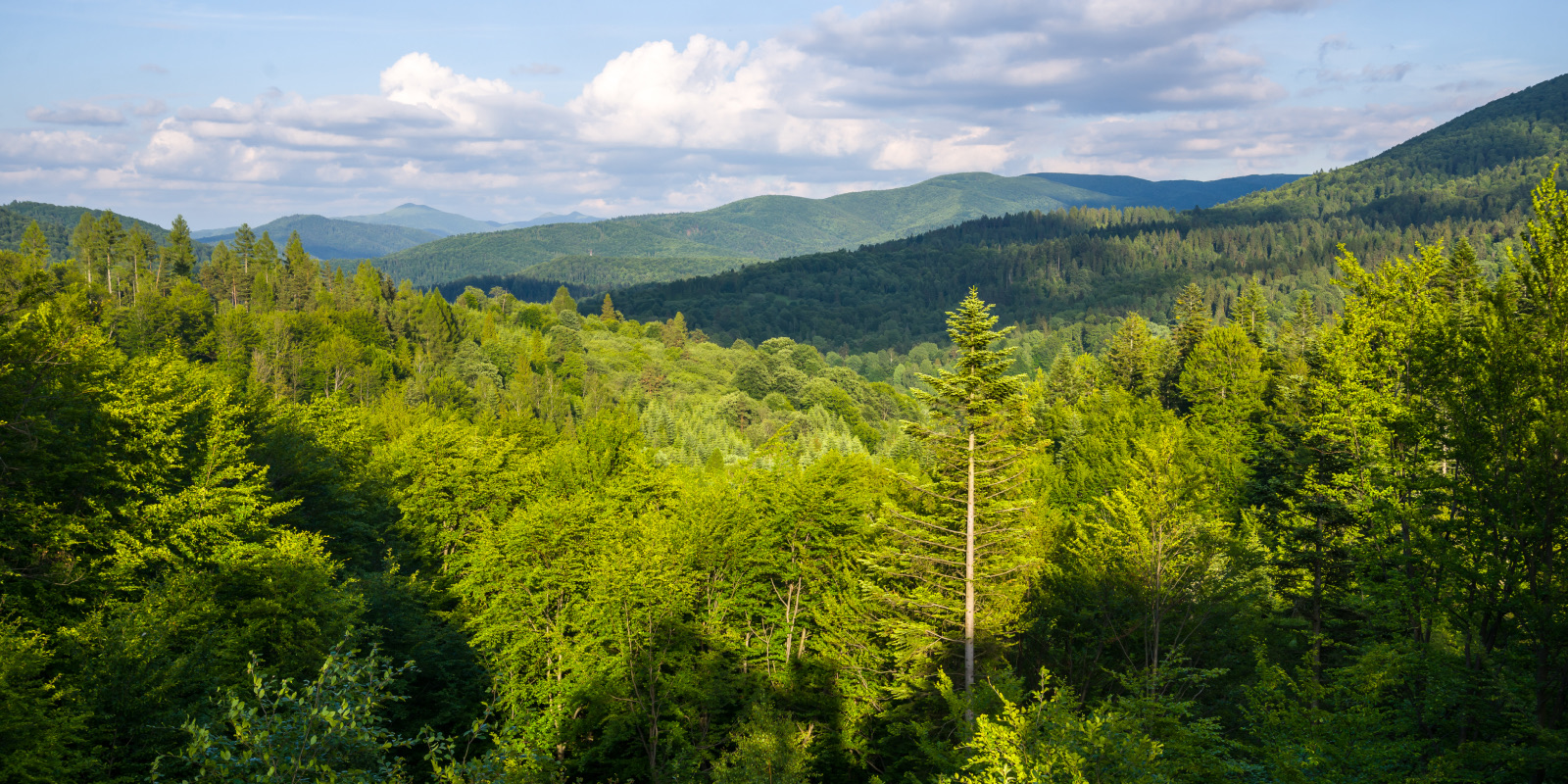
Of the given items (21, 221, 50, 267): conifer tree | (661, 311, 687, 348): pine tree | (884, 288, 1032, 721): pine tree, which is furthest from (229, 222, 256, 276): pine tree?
(884, 288, 1032, 721): pine tree

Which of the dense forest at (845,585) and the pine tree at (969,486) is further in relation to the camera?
the pine tree at (969,486)

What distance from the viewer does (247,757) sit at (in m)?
9.18

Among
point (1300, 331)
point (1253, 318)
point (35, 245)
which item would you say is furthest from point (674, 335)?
point (1300, 331)

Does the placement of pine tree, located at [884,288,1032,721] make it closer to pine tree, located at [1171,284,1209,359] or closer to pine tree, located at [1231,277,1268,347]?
pine tree, located at [1171,284,1209,359]

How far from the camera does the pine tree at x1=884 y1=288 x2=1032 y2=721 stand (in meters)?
28.0

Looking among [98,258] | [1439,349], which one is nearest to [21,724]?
[1439,349]

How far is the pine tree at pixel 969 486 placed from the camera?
28.0m

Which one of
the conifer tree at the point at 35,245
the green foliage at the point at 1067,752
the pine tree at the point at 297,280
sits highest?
the conifer tree at the point at 35,245

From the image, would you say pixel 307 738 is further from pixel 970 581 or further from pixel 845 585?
pixel 845 585

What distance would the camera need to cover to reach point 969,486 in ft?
92.8

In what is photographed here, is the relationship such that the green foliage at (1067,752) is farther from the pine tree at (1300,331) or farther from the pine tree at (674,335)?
the pine tree at (674,335)

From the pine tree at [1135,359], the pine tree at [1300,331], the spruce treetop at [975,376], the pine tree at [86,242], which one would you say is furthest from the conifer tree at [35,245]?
the pine tree at [1300,331]

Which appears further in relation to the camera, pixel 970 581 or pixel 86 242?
pixel 86 242

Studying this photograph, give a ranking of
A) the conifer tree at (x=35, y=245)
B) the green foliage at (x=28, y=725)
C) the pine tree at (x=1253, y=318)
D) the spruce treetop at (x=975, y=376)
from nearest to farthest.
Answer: the green foliage at (x=28, y=725), the spruce treetop at (x=975, y=376), the pine tree at (x=1253, y=318), the conifer tree at (x=35, y=245)
